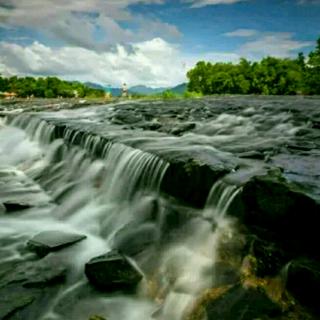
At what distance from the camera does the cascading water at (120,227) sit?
6.31m

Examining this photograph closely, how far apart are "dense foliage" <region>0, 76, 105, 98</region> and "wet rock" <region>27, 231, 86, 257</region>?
3810 inches

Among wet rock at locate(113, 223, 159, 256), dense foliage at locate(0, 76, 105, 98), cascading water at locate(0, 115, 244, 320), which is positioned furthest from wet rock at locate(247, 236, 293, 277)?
dense foliage at locate(0, 76, 105, 98)

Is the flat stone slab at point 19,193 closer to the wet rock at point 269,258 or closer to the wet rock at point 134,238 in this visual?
the wet rock at point 134,238

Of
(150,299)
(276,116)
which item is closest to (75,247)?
(150,299)

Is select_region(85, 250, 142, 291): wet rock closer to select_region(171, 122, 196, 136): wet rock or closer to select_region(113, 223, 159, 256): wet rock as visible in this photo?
select_region(113, 223, 159, 256): wet rock

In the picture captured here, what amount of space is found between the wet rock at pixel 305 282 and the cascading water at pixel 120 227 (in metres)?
1.25

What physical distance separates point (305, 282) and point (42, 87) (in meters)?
111

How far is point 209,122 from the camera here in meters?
17.4

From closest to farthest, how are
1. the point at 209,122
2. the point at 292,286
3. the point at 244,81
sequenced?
the point at 292,286, the point at 209,122, the point at 244,81

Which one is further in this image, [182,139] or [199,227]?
[182,139]

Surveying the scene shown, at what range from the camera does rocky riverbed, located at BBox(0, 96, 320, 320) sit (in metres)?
5.64

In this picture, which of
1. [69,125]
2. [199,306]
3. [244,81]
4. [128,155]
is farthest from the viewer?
[244,81]

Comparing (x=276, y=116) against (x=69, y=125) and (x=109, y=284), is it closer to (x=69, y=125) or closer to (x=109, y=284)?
(x=69, y=125)

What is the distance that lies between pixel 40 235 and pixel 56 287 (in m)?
1.79
